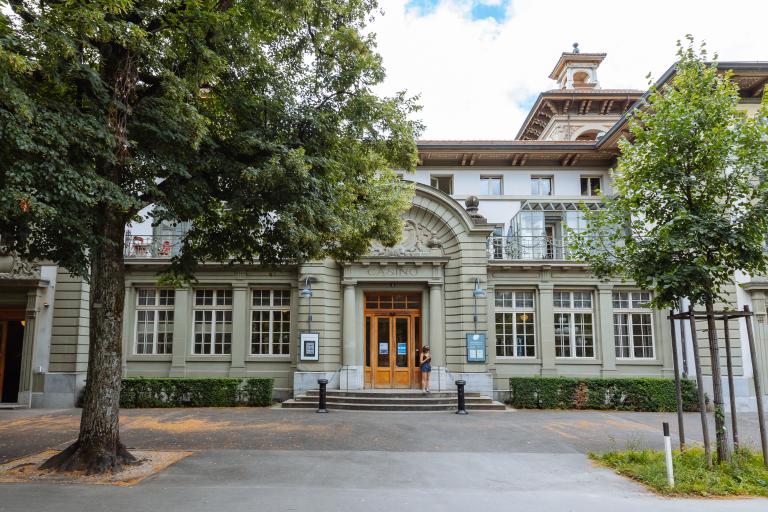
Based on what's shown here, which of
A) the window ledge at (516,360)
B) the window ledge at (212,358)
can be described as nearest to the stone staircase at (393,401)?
the window ledge at (516,360)

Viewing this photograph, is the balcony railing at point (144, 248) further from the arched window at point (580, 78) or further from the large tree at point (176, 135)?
the arched window at point (580, 78)

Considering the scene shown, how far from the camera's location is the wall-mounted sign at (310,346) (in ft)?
57.7

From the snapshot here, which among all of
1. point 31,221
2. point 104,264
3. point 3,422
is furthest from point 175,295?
point 31,221

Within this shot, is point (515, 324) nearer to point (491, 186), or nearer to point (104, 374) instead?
point (491, 186)

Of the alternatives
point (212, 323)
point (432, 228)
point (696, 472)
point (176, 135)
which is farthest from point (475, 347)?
point (176, 135)

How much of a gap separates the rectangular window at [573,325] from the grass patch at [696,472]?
9.63 meters

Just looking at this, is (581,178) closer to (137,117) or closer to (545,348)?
(545,348)

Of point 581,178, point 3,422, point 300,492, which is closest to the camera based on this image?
point 300,492

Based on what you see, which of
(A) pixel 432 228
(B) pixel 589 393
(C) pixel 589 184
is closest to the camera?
(B) pixel 589 393

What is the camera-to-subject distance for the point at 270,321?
19.0 meters

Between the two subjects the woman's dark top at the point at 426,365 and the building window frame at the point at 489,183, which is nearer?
the woman's dark top at the point at 426,365

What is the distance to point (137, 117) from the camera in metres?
8.97

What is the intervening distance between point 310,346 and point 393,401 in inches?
133

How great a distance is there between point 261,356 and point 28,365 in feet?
23.9
